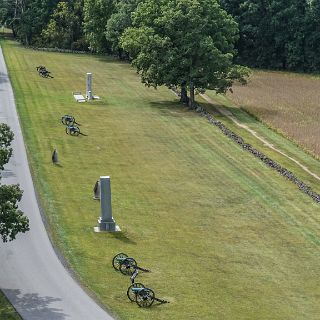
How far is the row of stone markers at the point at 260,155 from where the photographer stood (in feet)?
183

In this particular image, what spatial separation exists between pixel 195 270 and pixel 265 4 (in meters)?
99.6

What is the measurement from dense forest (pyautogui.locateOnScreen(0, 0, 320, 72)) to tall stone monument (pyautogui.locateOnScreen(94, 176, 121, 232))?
77536mm

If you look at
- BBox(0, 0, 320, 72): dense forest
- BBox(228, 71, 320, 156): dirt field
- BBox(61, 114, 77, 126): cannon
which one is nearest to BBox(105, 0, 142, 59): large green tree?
BBox(0, 0, 320, 72): dense forest

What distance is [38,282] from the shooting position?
34719 mm

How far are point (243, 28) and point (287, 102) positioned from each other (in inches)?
1595

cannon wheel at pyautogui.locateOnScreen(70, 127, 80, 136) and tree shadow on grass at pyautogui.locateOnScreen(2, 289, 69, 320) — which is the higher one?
cannon wheel at pyautogui.locateOnScreen(70, 127, 80, 136)

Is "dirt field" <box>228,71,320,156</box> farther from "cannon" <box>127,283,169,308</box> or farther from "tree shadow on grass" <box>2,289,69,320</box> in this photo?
"tree shadow on grass" <box>2,289,69,320</box>

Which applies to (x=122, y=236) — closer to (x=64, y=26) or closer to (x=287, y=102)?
(x=287, y=102)

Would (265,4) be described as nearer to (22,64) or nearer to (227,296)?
(22,64)

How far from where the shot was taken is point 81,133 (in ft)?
229

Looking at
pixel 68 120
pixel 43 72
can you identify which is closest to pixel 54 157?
pixel 68 120

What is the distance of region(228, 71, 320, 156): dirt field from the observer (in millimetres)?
76375

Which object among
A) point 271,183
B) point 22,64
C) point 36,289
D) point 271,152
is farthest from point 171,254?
point 22,64

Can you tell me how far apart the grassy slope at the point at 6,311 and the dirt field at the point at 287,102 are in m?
41.0
